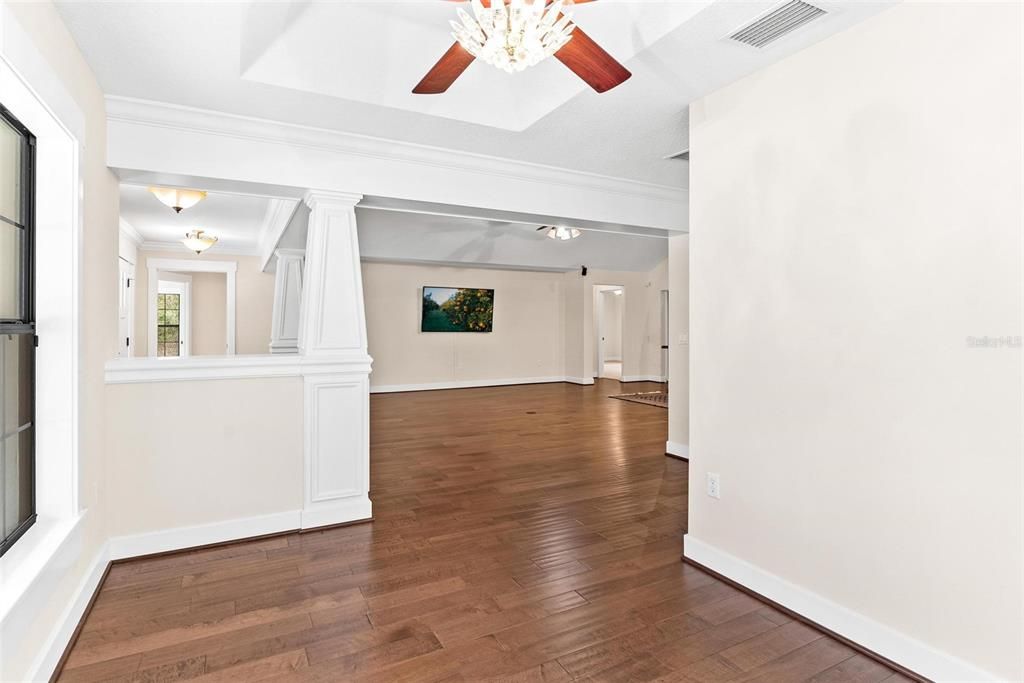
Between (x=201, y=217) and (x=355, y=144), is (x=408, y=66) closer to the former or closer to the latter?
(x=355, y=144)

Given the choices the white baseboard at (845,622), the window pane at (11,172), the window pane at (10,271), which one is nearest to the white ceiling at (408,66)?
the window pane at (11,172)

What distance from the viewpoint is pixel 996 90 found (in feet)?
5.70

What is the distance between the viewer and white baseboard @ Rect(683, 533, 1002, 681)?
1.86 m

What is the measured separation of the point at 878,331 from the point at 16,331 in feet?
10.00

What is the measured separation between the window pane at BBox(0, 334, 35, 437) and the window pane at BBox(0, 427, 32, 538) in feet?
0.17

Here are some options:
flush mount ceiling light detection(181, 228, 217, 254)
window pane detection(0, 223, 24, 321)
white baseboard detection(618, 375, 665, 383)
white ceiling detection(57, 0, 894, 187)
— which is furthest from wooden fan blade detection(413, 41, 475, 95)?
white baseboard detection(618, 375, 665, 383)

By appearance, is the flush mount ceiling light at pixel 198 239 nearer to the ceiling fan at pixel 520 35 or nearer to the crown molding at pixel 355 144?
the crown molding at pixel 355 144

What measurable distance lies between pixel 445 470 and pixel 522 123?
2887mm

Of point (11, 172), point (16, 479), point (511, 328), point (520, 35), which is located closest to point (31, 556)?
point (16, 479)

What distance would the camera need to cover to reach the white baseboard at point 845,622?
186 cm

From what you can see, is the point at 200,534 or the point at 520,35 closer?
the point at 520,35

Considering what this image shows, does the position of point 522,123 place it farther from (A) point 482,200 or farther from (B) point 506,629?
(B) point 506,629

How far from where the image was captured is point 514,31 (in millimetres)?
1531

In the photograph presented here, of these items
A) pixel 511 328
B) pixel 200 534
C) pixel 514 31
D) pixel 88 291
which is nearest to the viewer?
pixel 514 31
